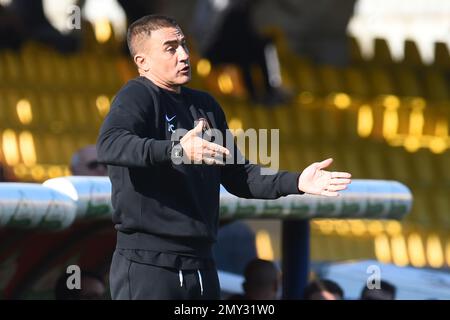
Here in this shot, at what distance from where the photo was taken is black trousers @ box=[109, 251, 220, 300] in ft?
11.6

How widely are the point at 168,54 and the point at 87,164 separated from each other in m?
3.23

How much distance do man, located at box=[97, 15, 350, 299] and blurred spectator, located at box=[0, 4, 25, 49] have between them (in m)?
9.38

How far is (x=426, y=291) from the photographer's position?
252 inches

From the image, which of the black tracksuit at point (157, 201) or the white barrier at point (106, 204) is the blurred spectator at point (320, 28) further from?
the black tracksuit at point (157, 201)

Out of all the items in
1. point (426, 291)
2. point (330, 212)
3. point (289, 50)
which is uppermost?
point (289, 50)

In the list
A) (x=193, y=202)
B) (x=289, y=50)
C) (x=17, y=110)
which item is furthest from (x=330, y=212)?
(x=289, y=50)

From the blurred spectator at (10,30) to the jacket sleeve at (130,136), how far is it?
9.45 m

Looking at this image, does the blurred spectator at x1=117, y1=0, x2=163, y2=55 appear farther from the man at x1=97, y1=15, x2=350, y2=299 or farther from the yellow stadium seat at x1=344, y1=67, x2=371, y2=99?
the man at x1=97, y1=15, x2=350, y2=299

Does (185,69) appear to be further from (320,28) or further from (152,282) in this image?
(320,28)

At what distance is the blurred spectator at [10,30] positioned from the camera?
42.0ft

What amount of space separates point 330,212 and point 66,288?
1191 mm

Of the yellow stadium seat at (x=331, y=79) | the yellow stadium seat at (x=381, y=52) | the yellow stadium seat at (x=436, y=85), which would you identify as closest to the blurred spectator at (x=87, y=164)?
the yellow stadium seat at (x=331, y=79)
